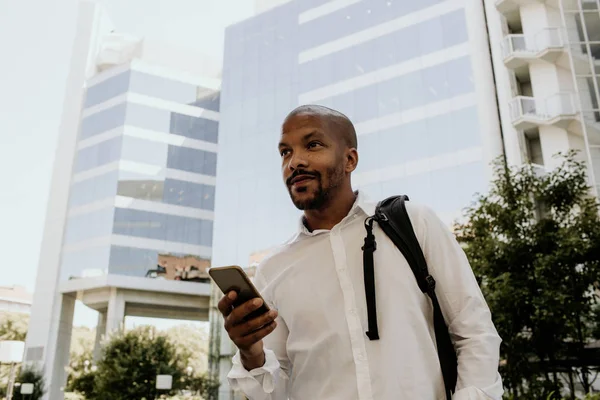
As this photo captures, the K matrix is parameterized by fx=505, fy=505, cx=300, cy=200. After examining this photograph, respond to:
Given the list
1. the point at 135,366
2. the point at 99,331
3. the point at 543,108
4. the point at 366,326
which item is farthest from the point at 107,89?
the point at 366,326

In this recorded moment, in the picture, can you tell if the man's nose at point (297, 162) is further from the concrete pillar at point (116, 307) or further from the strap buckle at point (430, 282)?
the concrete pillar at point (116, 307)

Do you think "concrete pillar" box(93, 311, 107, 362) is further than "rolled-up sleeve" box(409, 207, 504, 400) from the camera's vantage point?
Yes

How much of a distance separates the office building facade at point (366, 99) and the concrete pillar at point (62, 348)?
37.4 feet

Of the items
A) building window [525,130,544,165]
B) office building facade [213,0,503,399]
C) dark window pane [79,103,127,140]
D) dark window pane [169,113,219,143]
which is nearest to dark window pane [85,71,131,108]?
dark window pane [79,103,127,140]

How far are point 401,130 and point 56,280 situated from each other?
22288mm

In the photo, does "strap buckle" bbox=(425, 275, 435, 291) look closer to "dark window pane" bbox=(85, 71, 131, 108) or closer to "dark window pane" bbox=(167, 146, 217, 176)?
"dark window pane" bbox=(167, 146, 217, 176)

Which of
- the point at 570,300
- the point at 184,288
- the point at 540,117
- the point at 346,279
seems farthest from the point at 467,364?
the point at 184,288

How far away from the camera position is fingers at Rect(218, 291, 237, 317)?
109 centimetres

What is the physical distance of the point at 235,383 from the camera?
48.8 inches

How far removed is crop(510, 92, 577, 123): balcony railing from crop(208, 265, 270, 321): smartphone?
14066mm

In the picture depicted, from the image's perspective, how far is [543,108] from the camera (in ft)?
45.4

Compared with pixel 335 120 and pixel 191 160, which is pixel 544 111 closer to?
pixel 335 120

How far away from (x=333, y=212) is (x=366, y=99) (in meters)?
18.5

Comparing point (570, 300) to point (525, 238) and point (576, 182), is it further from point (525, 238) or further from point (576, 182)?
point (576, 182)
